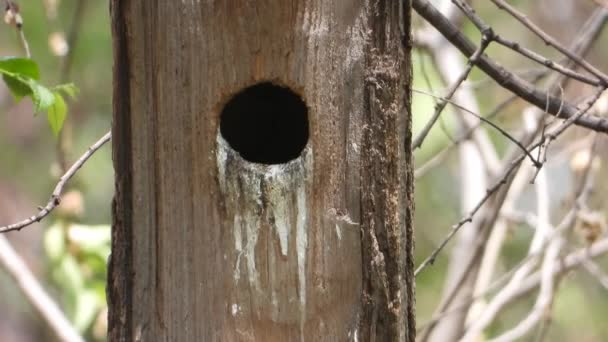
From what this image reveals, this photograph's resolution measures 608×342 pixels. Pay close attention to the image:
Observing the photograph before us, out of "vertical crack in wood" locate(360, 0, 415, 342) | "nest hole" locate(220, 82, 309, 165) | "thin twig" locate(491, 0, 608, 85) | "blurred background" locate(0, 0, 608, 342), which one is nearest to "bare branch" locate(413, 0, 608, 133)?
"thin twig" locate(491, 0, 608, 85)

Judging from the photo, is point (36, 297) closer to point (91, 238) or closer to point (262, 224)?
point (91, 238)

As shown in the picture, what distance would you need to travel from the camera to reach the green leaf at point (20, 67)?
2227 millimetres

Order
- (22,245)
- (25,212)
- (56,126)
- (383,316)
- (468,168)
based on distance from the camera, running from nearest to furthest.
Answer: (383,316) < (56,126) < (468,168) < (22,245) < (25,212)

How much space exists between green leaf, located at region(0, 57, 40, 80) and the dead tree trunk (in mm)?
285

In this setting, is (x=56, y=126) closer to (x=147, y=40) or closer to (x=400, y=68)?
(x=147, y=40)

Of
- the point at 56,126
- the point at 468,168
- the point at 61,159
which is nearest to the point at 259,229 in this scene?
the point at 56,126

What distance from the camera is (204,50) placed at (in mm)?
2047

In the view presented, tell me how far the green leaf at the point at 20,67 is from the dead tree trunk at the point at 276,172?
285 mm

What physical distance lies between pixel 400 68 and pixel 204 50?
16.5 inches

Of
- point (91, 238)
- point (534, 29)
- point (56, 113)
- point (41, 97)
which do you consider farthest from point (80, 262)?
point (534, 29)

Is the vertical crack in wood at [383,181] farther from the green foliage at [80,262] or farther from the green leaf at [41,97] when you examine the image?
the green foliage at [80,262]

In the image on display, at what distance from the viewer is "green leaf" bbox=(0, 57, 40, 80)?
223 centimetres

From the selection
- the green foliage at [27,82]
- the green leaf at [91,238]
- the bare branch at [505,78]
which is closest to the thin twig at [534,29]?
the bare branch at [505,78]

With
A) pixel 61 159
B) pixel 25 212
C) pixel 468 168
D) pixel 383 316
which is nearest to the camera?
pixel 383 316
